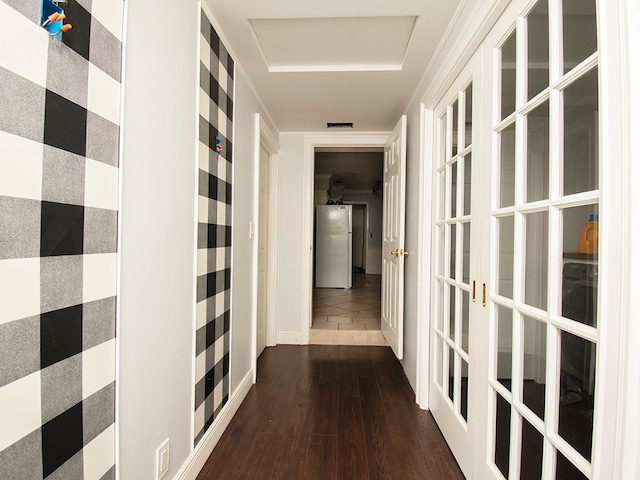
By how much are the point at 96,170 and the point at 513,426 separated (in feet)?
5.05

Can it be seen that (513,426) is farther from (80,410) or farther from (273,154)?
(273,154)

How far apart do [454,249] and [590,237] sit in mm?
980

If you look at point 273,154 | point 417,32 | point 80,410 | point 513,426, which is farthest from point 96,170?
point 273,154

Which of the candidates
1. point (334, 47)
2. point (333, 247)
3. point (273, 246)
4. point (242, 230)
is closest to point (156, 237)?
point (242, 230)

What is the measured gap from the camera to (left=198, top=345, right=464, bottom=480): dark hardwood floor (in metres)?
1.57

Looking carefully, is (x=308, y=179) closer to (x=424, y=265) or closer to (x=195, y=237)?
(x=424, y=265)

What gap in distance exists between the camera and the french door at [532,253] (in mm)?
819

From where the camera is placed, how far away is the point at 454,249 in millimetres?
1781

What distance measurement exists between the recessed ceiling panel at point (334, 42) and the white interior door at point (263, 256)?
1.16m

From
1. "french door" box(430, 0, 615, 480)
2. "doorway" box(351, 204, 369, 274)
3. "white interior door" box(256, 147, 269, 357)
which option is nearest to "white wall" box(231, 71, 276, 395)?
"white interior door" box(256, 147, 269, 357)

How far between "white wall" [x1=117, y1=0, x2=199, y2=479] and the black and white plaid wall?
0.09 metres

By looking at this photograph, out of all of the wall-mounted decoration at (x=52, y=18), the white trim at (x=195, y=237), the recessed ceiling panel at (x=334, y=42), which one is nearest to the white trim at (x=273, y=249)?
the recessed ceiling panel at (x=334, y=42)

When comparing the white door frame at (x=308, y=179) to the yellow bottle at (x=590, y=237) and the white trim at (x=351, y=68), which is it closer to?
the white trim at (x=351, y=68)

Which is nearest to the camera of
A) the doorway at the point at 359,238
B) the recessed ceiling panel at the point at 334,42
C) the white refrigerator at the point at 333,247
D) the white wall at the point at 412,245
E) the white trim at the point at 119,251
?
the white trim at the point at 119,251
